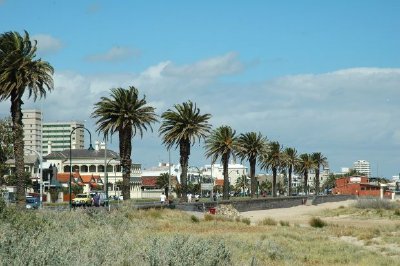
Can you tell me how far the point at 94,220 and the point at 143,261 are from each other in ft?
54.0

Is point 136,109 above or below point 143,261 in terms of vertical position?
above

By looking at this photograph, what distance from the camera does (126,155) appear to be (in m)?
56.3

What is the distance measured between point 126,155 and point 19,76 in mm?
13282

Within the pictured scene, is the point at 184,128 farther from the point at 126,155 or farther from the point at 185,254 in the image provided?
the point at 185,254

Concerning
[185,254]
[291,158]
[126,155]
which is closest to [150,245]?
[185,254]

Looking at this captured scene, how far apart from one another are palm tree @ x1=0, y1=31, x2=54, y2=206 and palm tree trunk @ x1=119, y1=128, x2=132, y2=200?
413 inches

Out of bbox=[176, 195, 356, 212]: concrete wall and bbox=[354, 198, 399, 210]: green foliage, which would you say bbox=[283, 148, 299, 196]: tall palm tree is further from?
bbox=[354, 198, 399, 210]: green foliage

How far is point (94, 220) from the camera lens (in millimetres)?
29266

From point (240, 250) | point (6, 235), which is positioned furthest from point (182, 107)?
point (6, 235)

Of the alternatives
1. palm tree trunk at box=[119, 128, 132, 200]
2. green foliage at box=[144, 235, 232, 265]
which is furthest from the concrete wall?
green foliage at box=[144, 235, 232, 265]

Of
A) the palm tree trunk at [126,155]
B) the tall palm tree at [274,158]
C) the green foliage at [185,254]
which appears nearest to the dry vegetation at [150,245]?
the green foliage at [185,254]

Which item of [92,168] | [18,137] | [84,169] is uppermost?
[92,168]

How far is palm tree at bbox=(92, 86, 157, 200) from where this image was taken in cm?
5666

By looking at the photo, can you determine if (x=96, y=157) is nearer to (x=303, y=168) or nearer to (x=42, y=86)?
(x=303, y=168)
